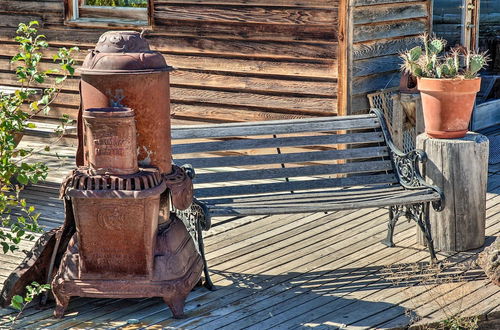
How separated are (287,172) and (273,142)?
223mm

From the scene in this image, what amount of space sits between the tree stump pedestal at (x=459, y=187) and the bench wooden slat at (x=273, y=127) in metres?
0.53

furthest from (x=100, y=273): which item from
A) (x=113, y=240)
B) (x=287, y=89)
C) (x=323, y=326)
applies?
(x=287, y=89)

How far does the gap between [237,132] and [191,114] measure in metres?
2.95

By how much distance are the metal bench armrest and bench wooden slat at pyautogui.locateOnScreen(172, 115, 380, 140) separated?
18 centimetres

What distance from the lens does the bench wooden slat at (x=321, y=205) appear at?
515 cm

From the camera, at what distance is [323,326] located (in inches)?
180

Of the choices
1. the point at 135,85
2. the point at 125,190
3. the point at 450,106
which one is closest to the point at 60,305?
the point at 125,190

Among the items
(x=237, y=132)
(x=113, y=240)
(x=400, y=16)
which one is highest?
(x=400, y=16)

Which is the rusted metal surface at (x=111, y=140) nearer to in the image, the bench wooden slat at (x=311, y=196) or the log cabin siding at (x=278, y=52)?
the bench wooden slat at (x=311, y=196)

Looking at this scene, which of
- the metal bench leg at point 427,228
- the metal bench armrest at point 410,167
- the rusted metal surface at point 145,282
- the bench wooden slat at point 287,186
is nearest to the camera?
the rusted metal surface at point 145,282

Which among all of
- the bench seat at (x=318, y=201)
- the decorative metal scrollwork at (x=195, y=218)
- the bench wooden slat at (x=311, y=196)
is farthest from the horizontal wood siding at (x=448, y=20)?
the decorative metal scrollwork at (x=195, y=218)

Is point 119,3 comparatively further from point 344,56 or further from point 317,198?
point 317,198

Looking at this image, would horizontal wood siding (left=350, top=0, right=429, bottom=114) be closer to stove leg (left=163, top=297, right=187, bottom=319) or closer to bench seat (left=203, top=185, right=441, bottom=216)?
bench seat (left=203, top=185, right=441, bottom=216)

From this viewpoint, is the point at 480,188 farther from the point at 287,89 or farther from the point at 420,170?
the point at 287,89
